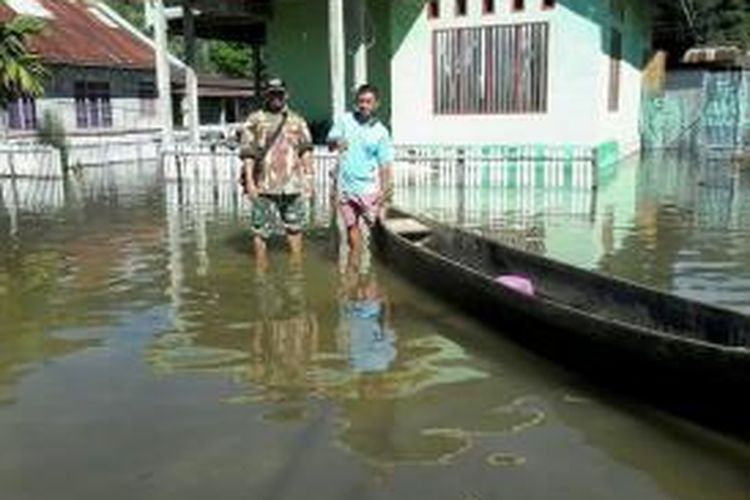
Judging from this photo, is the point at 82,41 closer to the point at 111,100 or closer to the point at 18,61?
the point at 111,100

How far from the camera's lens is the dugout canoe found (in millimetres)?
5250

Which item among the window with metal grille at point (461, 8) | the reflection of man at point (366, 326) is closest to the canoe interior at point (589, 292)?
the reflection of man at point (366, 326)

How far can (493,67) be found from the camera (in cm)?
2092

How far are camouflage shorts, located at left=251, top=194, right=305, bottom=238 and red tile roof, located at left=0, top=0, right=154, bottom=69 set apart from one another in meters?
22.0

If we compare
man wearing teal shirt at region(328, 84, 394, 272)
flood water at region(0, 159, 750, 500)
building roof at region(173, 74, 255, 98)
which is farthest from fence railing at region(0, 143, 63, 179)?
building roof at region(173, 74, 255, 98)

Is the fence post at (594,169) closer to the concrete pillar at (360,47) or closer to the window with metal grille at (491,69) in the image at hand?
the window with metal grille at (491,69)

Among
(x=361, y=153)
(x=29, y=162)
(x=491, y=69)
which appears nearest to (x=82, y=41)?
(x=29, y=162)

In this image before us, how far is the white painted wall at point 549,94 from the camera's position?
795 inches

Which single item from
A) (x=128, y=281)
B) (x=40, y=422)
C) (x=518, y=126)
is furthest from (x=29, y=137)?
(x=40, y=422)

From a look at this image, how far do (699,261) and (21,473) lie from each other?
8.47 metres

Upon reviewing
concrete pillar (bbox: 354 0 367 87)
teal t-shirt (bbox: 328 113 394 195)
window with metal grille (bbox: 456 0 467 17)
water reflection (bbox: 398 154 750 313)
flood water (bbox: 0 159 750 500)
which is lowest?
flood water (bbox: 0 159 750 500)

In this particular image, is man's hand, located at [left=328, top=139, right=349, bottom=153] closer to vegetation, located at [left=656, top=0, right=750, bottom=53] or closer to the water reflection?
the water reflection

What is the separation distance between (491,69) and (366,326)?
1344 centimetres

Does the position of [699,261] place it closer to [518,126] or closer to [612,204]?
[612,204]
